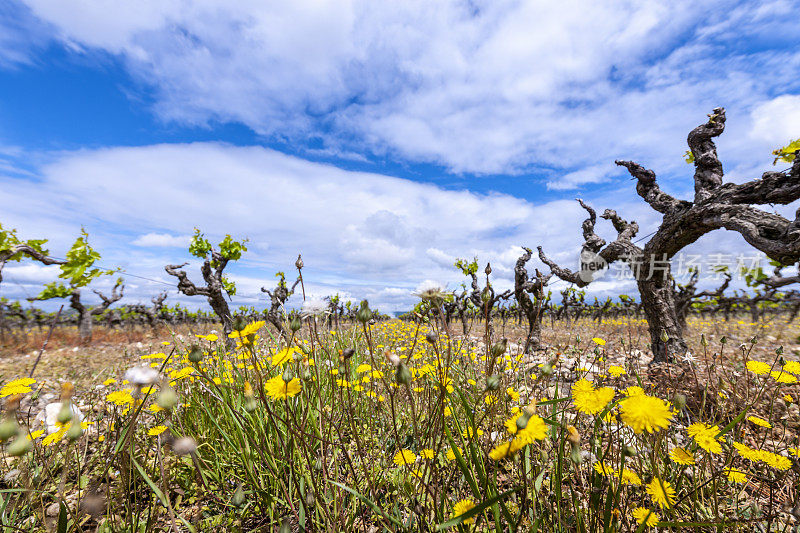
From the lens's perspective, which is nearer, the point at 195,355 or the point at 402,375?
the point at 402,375

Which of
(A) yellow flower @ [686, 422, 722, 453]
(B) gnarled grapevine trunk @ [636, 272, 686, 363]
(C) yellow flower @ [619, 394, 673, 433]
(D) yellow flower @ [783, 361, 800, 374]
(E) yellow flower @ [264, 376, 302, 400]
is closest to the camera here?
(C) yellow flower @ [619, 394, 673, 433]

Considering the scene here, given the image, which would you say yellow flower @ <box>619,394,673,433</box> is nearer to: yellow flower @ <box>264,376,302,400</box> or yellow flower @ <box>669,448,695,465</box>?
yellow flower @ <box>669,448,695,465</box>

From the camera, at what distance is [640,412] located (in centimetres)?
123

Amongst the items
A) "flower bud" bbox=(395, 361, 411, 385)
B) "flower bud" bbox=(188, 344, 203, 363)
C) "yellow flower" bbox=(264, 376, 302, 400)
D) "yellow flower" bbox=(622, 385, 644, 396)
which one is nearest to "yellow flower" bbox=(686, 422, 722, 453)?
"yellow flower" bbox=(622, 385, 644, 396)

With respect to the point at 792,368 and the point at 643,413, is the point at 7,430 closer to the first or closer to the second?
the point at 643,413

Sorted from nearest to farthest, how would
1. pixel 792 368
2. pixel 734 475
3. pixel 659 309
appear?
pixel 734 475 → pixel 792 368 → pixel 659 309

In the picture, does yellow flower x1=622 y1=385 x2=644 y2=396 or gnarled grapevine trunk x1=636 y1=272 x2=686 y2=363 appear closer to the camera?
yellow flower x1=622 y1=385 x2=644 y2=396

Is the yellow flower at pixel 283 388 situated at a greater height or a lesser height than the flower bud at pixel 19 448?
greater

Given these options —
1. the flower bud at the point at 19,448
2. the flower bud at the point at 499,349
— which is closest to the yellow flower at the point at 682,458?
the flower bud at the point at 499,349

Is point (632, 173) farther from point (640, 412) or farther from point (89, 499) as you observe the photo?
point (89, 499)

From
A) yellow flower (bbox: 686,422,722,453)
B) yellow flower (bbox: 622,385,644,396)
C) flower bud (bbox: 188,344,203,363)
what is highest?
flower bud (bbox: 188,344,203,363)

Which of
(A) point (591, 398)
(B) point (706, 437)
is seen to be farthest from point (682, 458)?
(A) point (591, 398)

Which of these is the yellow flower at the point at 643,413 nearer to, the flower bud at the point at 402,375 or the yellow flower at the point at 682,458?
the yellow flower at the point at 682,458

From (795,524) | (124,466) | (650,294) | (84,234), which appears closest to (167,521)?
(124,466)
